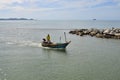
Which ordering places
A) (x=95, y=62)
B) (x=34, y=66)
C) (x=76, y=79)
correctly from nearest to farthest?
1. (x=76, y=79)
2. (x=34, y=66)
3. (x=95, y=62)

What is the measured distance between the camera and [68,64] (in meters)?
27.4

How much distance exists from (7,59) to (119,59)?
1404cm

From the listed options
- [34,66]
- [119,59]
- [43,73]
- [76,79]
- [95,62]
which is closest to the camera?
[76,79]

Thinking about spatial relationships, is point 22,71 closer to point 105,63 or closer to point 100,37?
point 105,63

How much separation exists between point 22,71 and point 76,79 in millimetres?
5873

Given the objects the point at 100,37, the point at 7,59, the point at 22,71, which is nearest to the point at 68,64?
the point at 22,71

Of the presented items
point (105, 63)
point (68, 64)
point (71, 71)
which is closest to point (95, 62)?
point (105, 63)

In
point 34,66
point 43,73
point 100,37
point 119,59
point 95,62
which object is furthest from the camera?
point 100,37

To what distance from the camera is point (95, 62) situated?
2827 centimetres

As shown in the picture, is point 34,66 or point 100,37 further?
point 100,37

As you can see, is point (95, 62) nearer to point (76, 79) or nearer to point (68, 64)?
point (68, 64)

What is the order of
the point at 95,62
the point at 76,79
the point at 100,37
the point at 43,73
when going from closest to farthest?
1. the point at 76,79
2. the point at 43,73
3. the point at 95,62
4. the point at 100,37

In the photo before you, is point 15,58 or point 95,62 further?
point 15,58

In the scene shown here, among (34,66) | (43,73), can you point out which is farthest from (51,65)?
(43,73)
